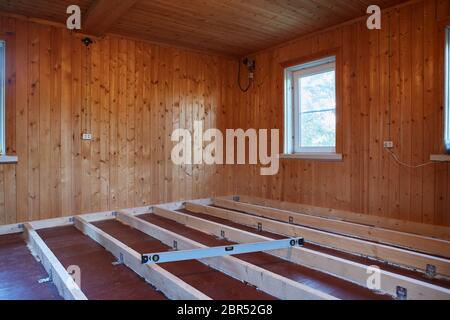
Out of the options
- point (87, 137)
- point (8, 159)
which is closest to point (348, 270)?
point (87, 137)

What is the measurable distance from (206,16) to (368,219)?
9.67 feet

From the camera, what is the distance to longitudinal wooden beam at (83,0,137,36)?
127 inches

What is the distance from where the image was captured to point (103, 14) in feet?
11.4

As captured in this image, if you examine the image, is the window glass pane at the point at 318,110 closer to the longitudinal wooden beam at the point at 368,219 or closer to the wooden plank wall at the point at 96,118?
the longitudinal wooden beam at the point at 368,219

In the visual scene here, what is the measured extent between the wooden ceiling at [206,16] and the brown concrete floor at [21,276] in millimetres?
2444

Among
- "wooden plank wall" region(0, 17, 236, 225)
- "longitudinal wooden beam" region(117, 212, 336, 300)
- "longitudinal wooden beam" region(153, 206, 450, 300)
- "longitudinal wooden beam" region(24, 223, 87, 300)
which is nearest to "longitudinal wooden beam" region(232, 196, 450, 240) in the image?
"wooden plank wall" region(0, 17, 236, 225)

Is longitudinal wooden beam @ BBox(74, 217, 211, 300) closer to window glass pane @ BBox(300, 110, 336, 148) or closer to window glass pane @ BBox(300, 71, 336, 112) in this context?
window glass pane @ BBox(300, 110, 336, 148)

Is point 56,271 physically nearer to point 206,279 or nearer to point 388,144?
point 206,279

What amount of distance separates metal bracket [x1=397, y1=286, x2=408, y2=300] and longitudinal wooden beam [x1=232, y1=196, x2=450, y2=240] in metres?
1.56

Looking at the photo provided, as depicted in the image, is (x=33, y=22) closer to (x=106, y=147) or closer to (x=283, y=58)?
(x=106, y=147)

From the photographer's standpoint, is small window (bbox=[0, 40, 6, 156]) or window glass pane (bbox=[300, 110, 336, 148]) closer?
small window (bbox=[0, 40, 6, 156])

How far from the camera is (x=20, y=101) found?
12.0 ft
